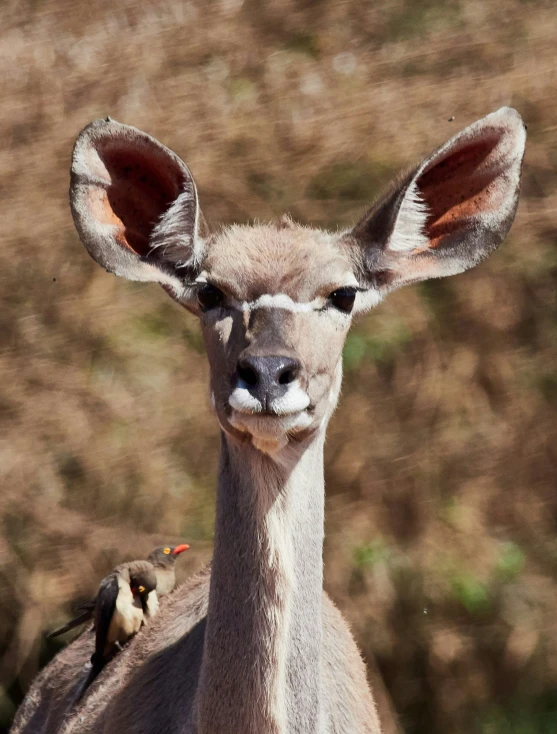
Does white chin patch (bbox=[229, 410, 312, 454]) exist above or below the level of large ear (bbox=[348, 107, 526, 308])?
below

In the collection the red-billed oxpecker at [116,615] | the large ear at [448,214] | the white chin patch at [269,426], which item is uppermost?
the large ear at [448,214]

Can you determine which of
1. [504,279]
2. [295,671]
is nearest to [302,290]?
[295,671]

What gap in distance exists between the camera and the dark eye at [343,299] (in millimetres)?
3227

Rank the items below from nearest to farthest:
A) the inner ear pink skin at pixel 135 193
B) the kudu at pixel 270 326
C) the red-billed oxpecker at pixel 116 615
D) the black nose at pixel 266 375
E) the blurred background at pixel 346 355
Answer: the black nose at pixel 266 375 → the kudu at pixel 270 326 → the inner ear pink skin at pixel 135 193 → the red-billed oxpecker at pixel 116 615 → the blurred background at pixel 346 355

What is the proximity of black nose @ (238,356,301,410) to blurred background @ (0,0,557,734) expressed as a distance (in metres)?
3.81

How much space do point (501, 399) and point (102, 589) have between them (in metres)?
2.98

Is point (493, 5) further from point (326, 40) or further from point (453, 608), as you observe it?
point (453, 608)

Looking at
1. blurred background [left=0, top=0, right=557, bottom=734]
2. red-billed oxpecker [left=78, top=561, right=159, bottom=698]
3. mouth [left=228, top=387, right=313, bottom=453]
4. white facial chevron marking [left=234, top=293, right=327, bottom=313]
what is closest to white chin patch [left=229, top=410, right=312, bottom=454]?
mouth [left=228, top=387, right=313, bottom=453]

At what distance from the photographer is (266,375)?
2816 mm

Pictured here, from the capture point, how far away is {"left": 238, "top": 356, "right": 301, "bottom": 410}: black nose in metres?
2.82

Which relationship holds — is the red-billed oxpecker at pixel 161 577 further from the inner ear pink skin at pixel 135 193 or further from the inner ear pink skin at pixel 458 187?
the inner ear pink skin at pixel 458 187

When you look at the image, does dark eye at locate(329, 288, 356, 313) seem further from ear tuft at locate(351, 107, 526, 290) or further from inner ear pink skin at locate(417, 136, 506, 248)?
inner ear pink skin at locate(417, 136, 506, 248)

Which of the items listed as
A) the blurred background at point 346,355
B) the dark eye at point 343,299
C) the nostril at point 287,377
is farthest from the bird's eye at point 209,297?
the blurred background at point 346,355

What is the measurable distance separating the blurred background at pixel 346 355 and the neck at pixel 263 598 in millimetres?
3202
